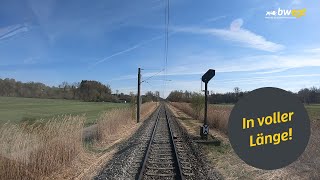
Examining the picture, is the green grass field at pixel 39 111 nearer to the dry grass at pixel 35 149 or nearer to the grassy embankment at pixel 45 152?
the grassy embankment at pixel 45 152

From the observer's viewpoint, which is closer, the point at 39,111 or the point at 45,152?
the point at 45,152

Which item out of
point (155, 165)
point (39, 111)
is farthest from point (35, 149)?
point (39, 111)

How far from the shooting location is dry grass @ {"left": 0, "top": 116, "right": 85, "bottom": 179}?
756 cm

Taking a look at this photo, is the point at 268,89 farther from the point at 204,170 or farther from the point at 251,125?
the point at 204,170

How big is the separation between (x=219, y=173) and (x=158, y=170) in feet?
6.06

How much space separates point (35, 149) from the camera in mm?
8367

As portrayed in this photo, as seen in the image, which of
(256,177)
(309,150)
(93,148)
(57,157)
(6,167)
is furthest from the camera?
(93,148)

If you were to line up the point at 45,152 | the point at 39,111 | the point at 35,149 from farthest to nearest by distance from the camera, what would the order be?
the point at 39,111
the point at 45,152
the point at 35,149

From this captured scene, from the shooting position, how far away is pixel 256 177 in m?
8.65

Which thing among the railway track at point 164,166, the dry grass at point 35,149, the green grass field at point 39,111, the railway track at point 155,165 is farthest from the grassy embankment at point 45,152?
the green grass field at point 39,111

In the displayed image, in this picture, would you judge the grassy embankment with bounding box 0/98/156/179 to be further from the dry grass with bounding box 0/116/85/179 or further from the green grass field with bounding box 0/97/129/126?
the green grass field with bounding box 0/97/129/126

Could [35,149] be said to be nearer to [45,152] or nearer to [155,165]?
[45,152]

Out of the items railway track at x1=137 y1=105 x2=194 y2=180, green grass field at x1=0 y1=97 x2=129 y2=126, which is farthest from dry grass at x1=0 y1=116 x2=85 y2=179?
green grass field at x1=0 y1=97 x2=129 y2=126

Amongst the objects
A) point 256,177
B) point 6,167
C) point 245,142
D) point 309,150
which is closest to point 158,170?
point 256,177
